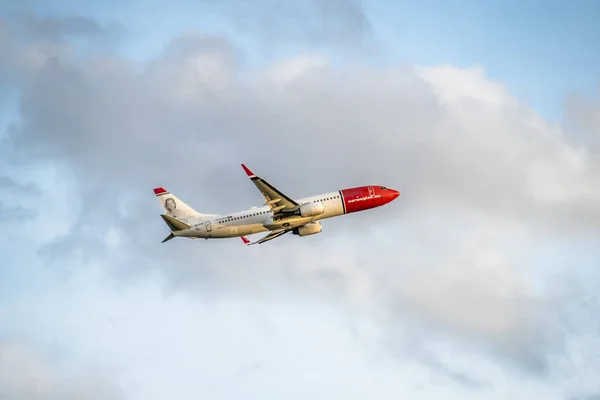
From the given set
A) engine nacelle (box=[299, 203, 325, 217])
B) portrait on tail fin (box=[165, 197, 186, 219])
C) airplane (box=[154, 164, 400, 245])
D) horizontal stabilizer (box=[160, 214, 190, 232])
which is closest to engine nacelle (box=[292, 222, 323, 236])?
airplane (box=[154, 164, 400, 245])

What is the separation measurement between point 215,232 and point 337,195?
22.6 m

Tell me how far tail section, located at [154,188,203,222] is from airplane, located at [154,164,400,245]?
1325 millimetres

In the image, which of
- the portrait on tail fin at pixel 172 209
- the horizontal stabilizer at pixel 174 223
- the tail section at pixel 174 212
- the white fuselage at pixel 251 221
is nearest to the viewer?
the white fuselage at pixel 251 221

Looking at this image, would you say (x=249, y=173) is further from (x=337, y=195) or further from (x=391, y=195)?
(x=391, y=195)

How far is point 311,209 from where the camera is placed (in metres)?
158

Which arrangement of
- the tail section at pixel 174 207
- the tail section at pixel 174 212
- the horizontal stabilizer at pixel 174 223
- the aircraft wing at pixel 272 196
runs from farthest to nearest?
1. the tail section at pixel 174 207
2. the tail section at pixel 174 212
3. the horizontal stabilizer at pixel 174 223
4. the aircraft wing at pixel 272 196

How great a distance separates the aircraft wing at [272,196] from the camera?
151250mm

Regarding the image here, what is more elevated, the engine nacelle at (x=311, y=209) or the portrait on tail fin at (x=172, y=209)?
the portrait on tail fin at (x=172, y=209)

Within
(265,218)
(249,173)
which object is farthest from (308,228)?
(249,173)

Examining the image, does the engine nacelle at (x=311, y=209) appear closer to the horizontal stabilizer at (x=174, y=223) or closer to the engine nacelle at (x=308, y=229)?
the engine nacelle at (x=308, y=229)

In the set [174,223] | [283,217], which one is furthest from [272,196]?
[174,223]

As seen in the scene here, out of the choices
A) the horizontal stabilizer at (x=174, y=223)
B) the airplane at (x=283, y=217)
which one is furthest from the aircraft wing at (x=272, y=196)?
the horizontal stabilizer at (x=174, y=223)

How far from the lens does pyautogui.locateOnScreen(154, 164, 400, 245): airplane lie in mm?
158875

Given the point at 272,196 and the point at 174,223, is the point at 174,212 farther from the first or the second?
the point at 272,196
